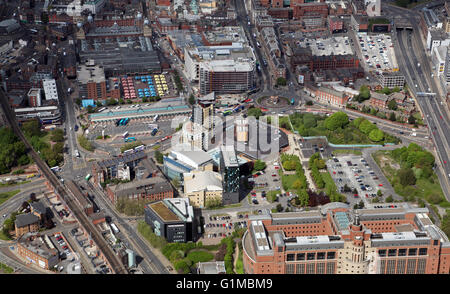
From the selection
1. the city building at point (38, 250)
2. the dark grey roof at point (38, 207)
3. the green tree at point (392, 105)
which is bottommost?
the city building at point (38, 250)

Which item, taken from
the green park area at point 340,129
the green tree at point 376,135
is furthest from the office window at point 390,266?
the green tree at point 376,135

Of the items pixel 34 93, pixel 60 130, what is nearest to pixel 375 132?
pixel 60 130

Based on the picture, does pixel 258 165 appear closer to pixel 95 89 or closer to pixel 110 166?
pixel 110 166

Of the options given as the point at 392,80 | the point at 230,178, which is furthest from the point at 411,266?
the point at 392,80

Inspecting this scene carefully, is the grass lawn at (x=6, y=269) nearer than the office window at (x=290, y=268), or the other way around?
the office window at (x=290, y=268)

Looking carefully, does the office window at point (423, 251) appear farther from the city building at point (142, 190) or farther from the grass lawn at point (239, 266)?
the city building at point (142, 190)

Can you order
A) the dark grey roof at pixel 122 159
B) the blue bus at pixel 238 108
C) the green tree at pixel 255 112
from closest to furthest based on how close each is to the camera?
the dark grey roof at pixel 122 159, the green tree at pixel 255 112, the blue bus at pixel 238 108

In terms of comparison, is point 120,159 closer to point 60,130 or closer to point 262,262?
point 60,130
